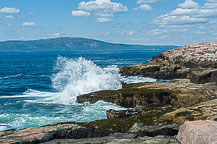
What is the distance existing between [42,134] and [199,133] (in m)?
5.91

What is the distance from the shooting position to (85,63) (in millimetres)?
53312

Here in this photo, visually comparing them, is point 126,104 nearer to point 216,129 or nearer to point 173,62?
point 216,129

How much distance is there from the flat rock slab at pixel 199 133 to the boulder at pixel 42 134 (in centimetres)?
418

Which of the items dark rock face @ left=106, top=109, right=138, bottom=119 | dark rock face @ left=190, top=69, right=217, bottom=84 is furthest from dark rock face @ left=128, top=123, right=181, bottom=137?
dark rock face @ left=190, top=69, right=217, bottom=84

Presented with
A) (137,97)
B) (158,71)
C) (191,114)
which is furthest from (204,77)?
(158,71)

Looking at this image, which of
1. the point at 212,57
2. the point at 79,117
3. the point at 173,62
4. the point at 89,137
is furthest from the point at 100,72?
the point at 89,137

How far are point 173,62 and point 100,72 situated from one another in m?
25.7

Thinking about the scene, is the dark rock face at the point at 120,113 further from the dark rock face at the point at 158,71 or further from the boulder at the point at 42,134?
the dark rock face at the point at 158,71

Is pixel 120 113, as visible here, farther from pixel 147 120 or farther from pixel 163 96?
pixel 163 96

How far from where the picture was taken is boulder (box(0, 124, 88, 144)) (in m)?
9.46

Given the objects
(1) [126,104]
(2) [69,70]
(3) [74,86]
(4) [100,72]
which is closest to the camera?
(1) [126,104]

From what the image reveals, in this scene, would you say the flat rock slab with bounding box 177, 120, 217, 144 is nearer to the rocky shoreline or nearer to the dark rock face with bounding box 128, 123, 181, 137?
the rocky shoreline

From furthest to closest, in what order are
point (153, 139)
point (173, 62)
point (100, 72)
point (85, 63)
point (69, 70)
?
point (173, 62) → point (69, 70) → point (85, 63) → point (100, 72) → point (153, 139)

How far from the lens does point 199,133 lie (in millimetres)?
8227
